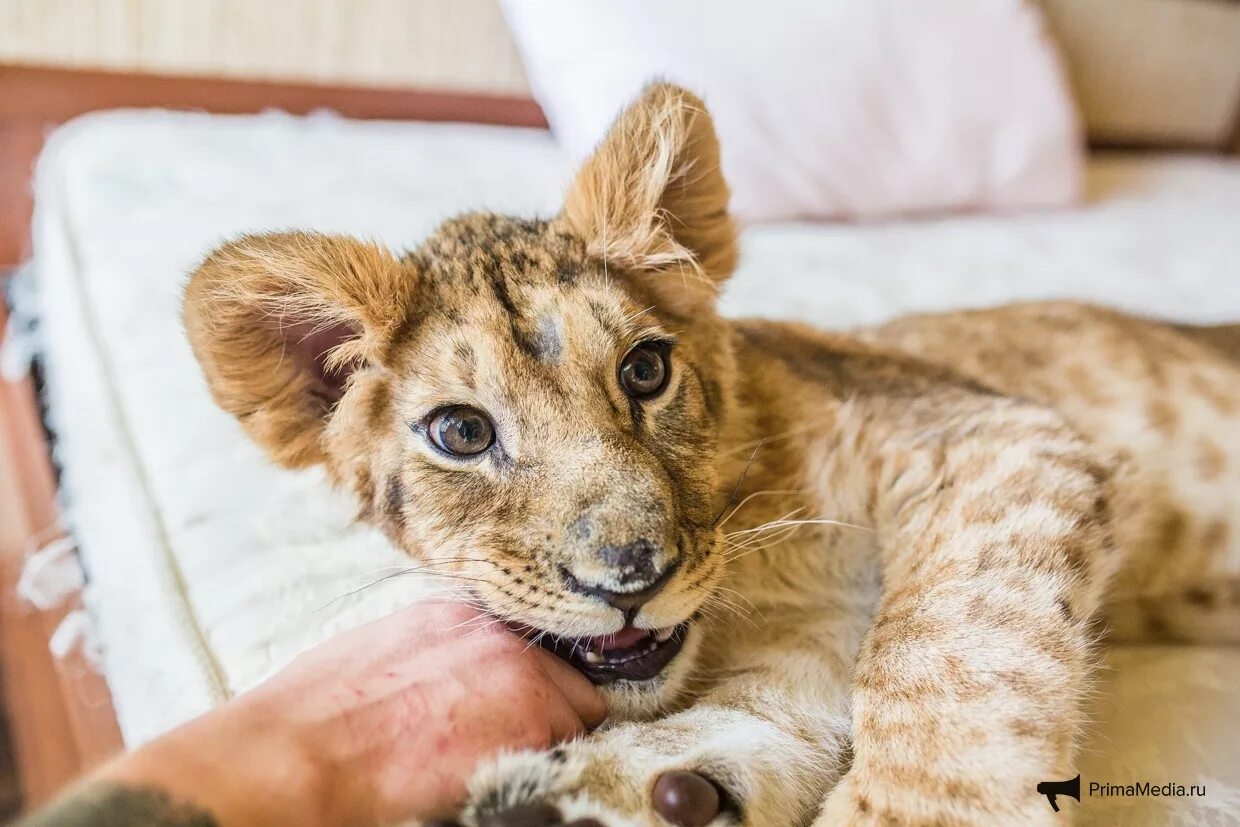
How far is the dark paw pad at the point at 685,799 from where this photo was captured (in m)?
0.85

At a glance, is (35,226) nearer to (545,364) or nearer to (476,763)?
(545,364)

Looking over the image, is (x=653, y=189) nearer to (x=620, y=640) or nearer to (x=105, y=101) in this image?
(x=620, y=640)

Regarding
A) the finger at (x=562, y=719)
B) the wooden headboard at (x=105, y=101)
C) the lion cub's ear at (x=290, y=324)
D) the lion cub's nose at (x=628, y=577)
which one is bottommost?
the finger at (x=562, y=719)

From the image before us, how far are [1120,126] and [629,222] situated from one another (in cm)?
336

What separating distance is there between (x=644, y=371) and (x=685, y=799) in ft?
1.69

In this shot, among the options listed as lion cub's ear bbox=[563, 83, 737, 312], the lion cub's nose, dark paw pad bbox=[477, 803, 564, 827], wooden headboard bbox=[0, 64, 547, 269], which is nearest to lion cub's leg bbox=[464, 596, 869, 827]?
dark paw pad bbox=[477, 803, 564, 827]

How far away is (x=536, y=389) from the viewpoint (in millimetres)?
1054

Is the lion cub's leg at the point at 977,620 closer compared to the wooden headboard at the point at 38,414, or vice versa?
the lion cub's leg at the point at 977,620

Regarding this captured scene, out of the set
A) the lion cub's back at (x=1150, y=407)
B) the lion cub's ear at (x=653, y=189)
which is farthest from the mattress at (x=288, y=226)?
the lion cub's ear at (x=653, y=189)

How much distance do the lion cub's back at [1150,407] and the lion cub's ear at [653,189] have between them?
588 mm

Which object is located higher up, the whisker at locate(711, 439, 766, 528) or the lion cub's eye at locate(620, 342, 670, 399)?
the lion cub's eye at locate(620, 342, 670, 399)

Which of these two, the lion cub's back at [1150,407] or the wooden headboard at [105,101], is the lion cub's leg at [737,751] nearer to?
the lion cub's back at [1150,407]

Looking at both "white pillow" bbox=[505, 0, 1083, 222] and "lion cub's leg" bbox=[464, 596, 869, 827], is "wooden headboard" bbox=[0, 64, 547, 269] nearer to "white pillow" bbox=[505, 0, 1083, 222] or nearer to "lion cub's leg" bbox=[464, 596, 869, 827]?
"white pillow" bbox=[505, 0, 1083, 222]

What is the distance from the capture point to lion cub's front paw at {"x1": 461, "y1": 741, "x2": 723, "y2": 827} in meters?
0.80
